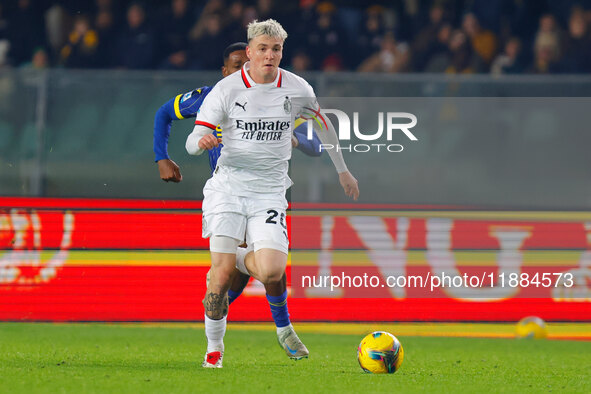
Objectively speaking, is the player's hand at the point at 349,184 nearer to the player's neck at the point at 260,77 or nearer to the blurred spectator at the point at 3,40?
the player's neck at the point at 260,77

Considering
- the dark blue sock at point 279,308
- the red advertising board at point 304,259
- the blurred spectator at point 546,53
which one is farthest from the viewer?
the blurred spectator at point 546,53

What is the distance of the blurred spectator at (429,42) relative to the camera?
12.9 meters

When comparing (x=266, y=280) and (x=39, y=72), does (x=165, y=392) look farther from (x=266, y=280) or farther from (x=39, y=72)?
(x=39, y=72)

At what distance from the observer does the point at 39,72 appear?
10.3 metres

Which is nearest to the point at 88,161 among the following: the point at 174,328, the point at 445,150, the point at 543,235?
the point at 174,328

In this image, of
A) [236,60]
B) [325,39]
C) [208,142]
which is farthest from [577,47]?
[208,142]

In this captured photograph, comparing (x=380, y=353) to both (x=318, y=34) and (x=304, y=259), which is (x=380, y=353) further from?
(x=318, y=34)

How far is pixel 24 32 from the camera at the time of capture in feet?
44.3

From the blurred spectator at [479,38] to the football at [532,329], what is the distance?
4.24 meters

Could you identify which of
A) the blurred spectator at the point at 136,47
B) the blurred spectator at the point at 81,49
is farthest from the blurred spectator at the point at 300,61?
the blurred spectator at the point at 81,49

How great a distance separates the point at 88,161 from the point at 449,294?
360cm

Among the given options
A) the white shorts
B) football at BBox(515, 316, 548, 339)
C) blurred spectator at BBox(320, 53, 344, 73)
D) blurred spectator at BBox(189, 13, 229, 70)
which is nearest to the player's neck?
the white shorts

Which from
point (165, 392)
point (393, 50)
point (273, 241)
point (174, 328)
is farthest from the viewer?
point (393, 50)

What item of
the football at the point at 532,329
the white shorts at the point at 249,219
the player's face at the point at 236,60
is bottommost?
the football at the point at 532,329
